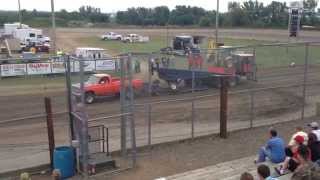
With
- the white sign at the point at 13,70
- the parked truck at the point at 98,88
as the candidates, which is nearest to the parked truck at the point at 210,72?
the parked truck at the point at 98,88

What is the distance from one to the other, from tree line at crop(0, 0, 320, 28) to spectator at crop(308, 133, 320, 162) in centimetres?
7971

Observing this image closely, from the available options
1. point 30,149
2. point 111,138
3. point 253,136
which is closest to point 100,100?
point 111,138

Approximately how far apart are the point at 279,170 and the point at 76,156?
4.90 m

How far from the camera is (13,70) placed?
3062cm

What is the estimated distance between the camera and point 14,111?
2348 centimetres

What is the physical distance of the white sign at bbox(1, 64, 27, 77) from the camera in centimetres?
2976

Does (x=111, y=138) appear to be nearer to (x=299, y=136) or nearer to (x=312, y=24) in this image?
(x=299, y=136)

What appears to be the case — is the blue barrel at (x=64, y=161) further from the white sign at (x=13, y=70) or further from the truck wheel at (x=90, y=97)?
the white sign at (x=13, y=70)

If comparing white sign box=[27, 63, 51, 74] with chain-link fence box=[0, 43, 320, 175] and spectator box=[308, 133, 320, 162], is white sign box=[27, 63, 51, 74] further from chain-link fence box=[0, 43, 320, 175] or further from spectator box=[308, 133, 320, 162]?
spectator box=[308, 133, 320, 162]

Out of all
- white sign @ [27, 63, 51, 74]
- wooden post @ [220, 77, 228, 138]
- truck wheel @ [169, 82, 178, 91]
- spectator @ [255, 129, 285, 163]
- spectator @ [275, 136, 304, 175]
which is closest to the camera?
spectator @ [275, 136, 304, 175]

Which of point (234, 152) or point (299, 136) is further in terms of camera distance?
point (234, 152)

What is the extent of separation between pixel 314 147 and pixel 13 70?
22.9 m

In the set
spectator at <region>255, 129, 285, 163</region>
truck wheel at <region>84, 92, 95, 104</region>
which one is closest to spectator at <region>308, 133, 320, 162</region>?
spectator at <region>255, 129, 285, 163</region>

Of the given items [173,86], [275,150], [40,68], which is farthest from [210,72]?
[40,68]
